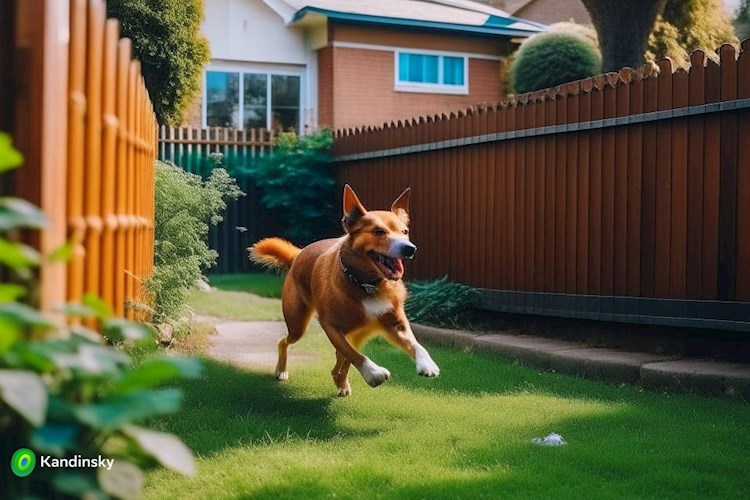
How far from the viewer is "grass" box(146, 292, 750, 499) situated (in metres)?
4.14

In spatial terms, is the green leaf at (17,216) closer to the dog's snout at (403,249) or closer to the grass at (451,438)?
the grass at (451,438)

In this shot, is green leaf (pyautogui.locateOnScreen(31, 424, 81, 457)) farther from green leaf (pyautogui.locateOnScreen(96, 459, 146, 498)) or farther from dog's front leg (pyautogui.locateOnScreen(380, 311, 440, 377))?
dog's front leg (pyautogui.locateOnScreen(380, 311, 440, 377))

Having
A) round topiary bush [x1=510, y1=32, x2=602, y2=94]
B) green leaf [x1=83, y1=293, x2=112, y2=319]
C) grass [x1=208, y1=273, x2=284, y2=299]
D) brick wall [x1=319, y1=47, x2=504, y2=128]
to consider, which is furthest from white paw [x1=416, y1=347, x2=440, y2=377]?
brick wall [x1=319, y1=47, x2=504, y2=128]

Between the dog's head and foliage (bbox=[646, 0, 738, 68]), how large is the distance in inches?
573

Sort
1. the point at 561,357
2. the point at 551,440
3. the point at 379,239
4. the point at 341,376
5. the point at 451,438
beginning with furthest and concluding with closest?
1. the point at 561,357
2. the point at 341,376
3. the point at 379,239
4. the point at 451,438
5. the point at 551,440

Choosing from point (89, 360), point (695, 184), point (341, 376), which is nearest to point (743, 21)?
point (695, 184)

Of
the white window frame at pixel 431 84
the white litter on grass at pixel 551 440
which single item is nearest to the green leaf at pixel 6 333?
the white litter on grass at pixel 551 440

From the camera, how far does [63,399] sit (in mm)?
1796

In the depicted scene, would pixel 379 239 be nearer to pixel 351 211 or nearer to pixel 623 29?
pixel 351 211

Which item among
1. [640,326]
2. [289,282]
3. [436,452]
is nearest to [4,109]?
[436,452]

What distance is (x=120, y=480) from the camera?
70.6 inches

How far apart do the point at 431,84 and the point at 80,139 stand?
2012 centimetres

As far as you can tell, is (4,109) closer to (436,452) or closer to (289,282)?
(436,452)

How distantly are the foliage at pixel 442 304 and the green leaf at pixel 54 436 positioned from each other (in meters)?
7.96
